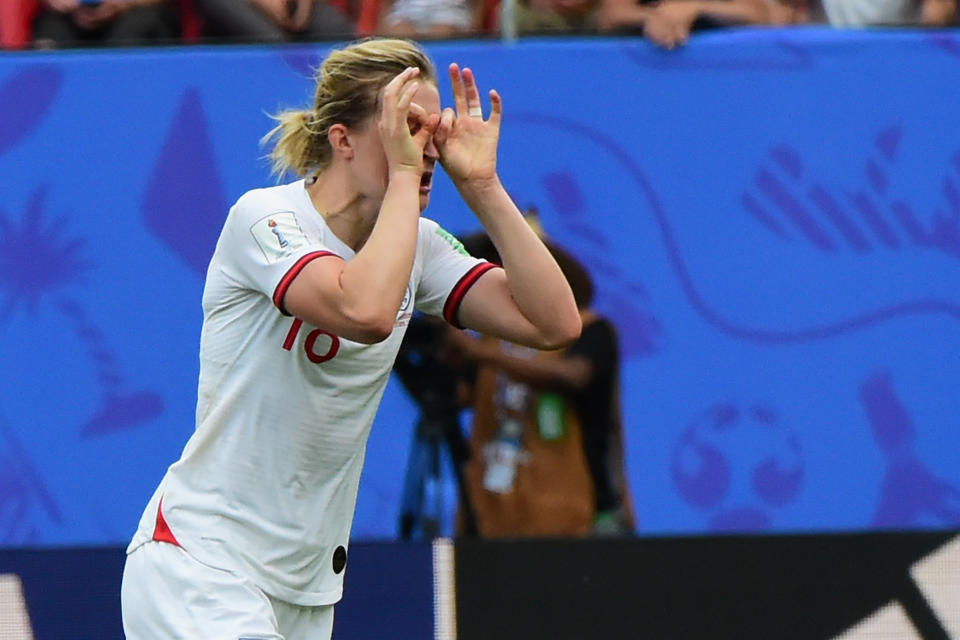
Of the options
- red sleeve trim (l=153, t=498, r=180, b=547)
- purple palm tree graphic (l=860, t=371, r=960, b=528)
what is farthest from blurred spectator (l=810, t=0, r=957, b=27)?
red sleeve trim (l=153, t=498, r=180, b=547)

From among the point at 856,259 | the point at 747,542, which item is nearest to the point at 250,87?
the point at 856,259

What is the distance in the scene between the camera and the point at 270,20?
20.6ft

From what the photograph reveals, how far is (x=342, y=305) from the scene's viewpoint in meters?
2.99

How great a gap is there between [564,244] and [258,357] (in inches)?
118

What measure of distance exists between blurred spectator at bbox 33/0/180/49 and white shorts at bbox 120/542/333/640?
3389 mm

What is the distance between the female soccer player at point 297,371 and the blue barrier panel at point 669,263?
275cm

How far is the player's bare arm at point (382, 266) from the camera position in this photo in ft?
9.80

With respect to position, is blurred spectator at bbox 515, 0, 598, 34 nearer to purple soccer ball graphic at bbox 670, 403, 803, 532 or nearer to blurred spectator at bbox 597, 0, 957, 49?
blurred spectator at bbox 597, 0, 957, 49

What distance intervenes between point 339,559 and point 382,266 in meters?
0.69

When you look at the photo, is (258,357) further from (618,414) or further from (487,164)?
(618,414)

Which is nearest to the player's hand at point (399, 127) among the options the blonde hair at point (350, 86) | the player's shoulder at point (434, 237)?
the blonde hair at point (350, 86)

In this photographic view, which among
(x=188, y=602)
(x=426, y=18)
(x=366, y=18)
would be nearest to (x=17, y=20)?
(x=366, y=18)

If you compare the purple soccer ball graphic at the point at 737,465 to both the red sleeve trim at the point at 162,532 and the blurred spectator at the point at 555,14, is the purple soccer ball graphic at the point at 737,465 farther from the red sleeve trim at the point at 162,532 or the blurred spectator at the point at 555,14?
the red sleeve trim at the point at 162,532

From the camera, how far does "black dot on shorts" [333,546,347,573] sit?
3.34 m
